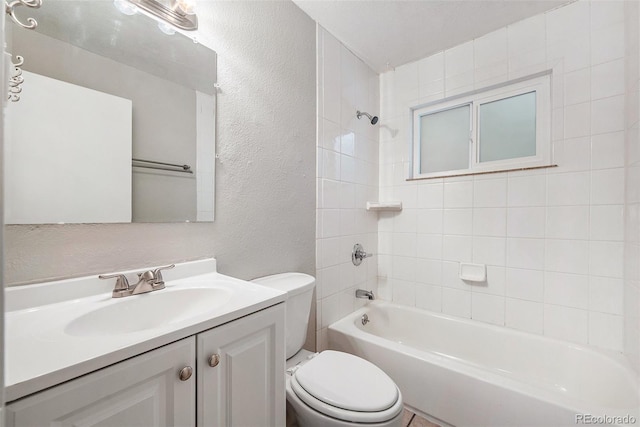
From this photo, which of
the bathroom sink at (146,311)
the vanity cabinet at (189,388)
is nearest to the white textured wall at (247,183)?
the bathroom sink at (146,311)

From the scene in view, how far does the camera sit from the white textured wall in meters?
0.82

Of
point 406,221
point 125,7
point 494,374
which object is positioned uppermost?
point 125,7

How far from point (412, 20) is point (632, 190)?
57.5 inches

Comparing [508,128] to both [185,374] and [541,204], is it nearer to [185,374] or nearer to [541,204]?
[541,204]

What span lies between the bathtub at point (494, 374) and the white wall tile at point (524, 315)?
0.06 m

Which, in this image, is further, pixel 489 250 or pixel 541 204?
pixel 489 250

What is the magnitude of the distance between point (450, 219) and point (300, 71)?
56.0 inches

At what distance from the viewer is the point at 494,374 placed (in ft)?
4.17

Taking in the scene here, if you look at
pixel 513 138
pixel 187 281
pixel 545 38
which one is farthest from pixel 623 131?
pixel 187 281

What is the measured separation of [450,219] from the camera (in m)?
1.94

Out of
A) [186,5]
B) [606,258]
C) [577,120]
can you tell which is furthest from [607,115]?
[186,5]

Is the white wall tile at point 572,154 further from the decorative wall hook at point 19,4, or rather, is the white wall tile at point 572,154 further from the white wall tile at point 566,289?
the decorative wall hook at point 19,4

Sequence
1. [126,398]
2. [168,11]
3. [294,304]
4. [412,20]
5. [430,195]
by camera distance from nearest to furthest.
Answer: [126,398] < [168,11] < [294,304] < [412,20] < [430,195]

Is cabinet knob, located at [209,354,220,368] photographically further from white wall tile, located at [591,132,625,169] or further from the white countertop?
white wall tile, located at [591,132,625,169]
